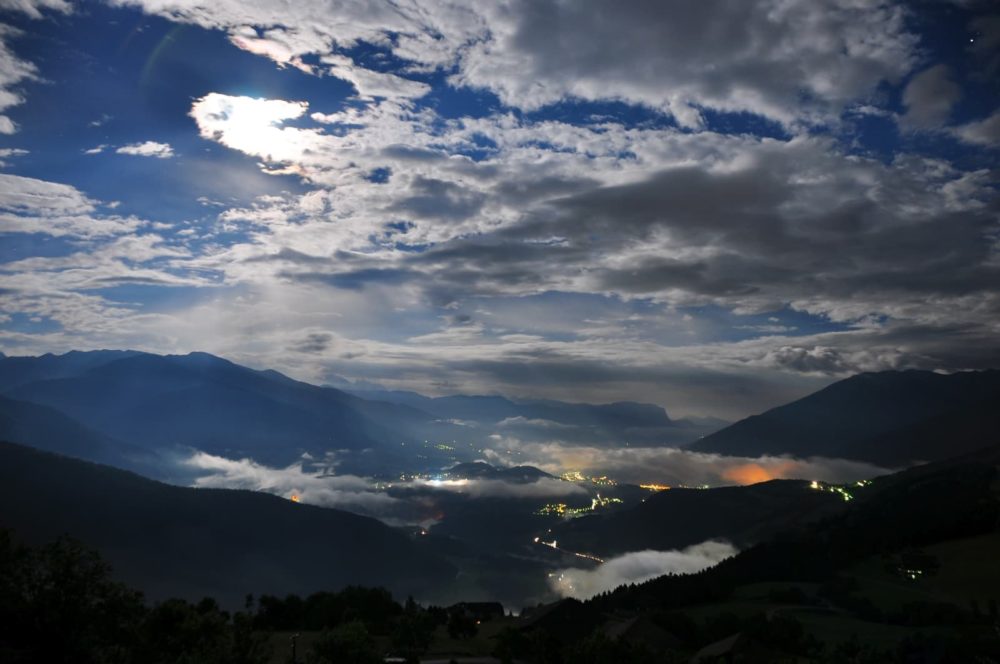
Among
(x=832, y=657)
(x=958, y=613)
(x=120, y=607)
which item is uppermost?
(x=120, y=607)

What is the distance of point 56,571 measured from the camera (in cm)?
4019

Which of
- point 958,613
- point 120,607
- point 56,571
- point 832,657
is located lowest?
point 958,613

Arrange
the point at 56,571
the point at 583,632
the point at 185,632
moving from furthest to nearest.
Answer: the point at 583,632
the point at 185,632
the point at 56,571

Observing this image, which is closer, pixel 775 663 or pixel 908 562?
pixel 775 663

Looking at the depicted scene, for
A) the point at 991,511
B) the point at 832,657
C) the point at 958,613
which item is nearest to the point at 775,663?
the point at 832,657

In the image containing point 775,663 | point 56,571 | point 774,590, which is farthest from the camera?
point 774,590

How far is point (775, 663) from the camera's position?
74938mm

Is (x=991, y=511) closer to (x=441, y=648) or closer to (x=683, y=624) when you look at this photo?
(x=683, y=624)

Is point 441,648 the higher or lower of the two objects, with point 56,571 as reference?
lower

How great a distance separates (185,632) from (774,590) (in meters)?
135

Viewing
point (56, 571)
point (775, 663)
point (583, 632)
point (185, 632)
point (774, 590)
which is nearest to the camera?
point (56, 571)

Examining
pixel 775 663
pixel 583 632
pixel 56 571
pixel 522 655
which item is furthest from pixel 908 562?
pixel 56 571

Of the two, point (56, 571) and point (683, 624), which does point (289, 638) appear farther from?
point (56, 571)

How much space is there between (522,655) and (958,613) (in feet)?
258
